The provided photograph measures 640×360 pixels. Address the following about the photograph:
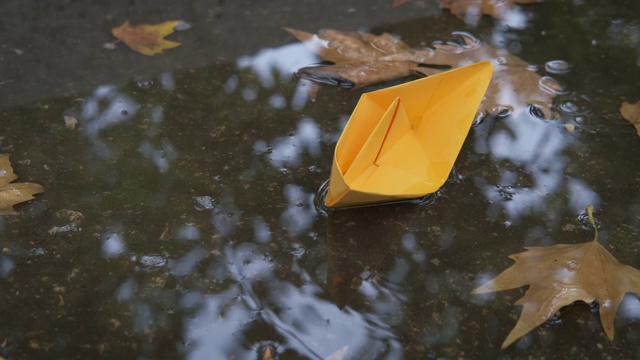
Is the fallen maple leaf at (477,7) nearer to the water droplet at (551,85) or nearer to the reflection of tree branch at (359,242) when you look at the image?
the water droplet at (551,85)

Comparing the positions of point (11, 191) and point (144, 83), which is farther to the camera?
point (144, 83)

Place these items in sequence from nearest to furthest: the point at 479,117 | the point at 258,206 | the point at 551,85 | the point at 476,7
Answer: the point at 258,206 → the point at 479,117 → the point at 551,85 → the point at 476,7

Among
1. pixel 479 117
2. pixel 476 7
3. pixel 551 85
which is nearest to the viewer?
pixel 479 117

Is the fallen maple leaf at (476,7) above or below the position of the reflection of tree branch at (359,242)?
above

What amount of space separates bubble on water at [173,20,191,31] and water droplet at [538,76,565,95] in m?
1.05

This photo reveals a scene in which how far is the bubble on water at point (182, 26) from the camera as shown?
2.06 meters

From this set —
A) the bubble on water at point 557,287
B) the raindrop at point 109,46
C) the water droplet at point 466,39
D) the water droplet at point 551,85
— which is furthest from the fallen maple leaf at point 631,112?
the raindrop at point 109,46

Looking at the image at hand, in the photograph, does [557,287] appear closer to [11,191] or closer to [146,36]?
[11,191]

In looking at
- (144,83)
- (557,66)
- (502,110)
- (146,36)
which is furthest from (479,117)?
(146,36)

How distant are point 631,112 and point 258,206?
1035mm

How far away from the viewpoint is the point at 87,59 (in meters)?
1.93

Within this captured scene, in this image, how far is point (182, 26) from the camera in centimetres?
207

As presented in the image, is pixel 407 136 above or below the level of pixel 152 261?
above

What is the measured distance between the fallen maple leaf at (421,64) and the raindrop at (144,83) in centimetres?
42
